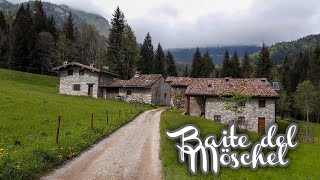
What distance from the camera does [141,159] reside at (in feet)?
59.5

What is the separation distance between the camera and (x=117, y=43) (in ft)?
281

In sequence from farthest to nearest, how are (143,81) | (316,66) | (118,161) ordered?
1. (316,66)
2. (143,81)
3. (118,161)

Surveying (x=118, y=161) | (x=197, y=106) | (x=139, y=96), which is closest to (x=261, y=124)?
(x=197, y=106)

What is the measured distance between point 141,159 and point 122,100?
4514 centimetres

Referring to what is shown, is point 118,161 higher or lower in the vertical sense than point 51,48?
lower

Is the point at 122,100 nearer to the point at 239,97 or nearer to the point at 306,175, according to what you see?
the point at 239,97

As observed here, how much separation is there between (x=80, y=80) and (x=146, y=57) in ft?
120

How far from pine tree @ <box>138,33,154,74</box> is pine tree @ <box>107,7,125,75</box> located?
10.4 m

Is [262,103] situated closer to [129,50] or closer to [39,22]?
[129,50]

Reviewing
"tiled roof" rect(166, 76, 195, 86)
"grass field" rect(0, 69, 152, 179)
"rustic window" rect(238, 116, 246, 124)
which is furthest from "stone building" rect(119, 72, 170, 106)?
"grass field" rect(0, 69, 152, 179)

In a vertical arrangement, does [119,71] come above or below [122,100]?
above

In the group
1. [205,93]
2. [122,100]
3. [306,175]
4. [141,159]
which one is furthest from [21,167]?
[122,100]

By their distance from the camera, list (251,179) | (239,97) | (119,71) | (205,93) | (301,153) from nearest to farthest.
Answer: (251,179) → (301,153) → (239,97) → (205,93) → (119,71)

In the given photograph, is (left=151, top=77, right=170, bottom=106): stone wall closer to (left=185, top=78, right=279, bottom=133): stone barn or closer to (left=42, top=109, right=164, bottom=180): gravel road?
(left=185, top=78, right=279, bottom=133): stone barn
